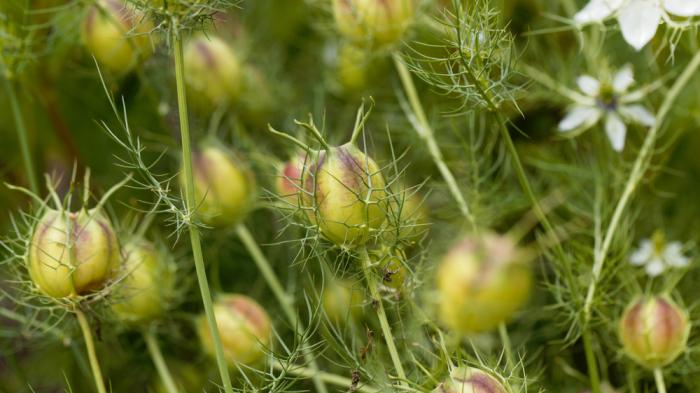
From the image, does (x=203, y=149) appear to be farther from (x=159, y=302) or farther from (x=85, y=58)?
(x=85, y=58)

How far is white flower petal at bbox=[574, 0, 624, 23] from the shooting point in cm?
56

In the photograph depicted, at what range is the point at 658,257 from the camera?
659 mm

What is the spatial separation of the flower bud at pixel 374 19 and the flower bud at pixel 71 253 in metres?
0.22

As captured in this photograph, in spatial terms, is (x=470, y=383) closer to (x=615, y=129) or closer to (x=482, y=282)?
(x=482, y=282)

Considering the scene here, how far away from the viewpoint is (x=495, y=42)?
1.61 feet

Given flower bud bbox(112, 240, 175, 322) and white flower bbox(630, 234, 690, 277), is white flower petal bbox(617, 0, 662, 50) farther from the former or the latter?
flower bud bbox(112, 240, 175, 322)

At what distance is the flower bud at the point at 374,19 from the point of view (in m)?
0.61

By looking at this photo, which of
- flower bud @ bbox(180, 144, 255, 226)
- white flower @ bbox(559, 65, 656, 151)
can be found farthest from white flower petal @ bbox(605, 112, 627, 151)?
flower bud @ bbox(180, 144, 255, 226)

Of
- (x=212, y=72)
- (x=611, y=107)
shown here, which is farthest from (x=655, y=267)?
(x=212, y=72)

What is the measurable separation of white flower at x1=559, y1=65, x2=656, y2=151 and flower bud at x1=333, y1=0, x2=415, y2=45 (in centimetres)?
14

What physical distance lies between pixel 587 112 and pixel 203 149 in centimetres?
28

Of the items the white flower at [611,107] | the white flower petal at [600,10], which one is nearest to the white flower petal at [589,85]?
the white flower at [611,107]

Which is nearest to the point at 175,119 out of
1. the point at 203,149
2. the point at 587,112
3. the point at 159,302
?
the point at 203,149

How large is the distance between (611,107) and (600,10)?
125mm
